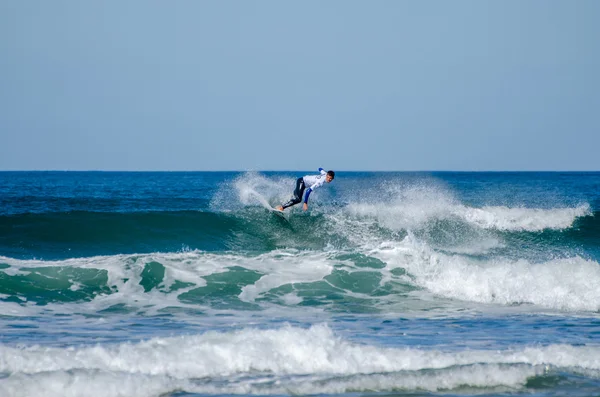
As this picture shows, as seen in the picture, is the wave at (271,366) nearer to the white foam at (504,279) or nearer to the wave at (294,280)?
the wave at (294,280)

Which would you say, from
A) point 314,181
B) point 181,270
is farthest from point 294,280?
point 314,181

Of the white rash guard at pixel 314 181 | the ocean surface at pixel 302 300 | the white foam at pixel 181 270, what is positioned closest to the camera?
the ocean surface at pixel 302 300

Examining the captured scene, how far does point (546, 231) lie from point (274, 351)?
1674 centimetres

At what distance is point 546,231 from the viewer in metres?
22.7

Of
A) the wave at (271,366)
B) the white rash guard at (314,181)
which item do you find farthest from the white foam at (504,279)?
the wave at (271,366)

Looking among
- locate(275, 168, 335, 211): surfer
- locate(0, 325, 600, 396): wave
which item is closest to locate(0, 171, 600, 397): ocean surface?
locate(0, 325, 600, 396): wave

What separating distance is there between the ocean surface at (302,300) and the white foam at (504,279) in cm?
5

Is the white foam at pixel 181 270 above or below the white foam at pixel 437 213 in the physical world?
below

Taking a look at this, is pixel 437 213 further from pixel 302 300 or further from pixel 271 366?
pixel 271 366

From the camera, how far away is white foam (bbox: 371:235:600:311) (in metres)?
13.0

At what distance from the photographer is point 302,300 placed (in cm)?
1291

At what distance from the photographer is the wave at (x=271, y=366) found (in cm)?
706

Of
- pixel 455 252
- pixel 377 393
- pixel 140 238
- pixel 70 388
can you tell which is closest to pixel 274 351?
pixel 377 393

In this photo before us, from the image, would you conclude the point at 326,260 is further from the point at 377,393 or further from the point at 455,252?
the point at 377,393
